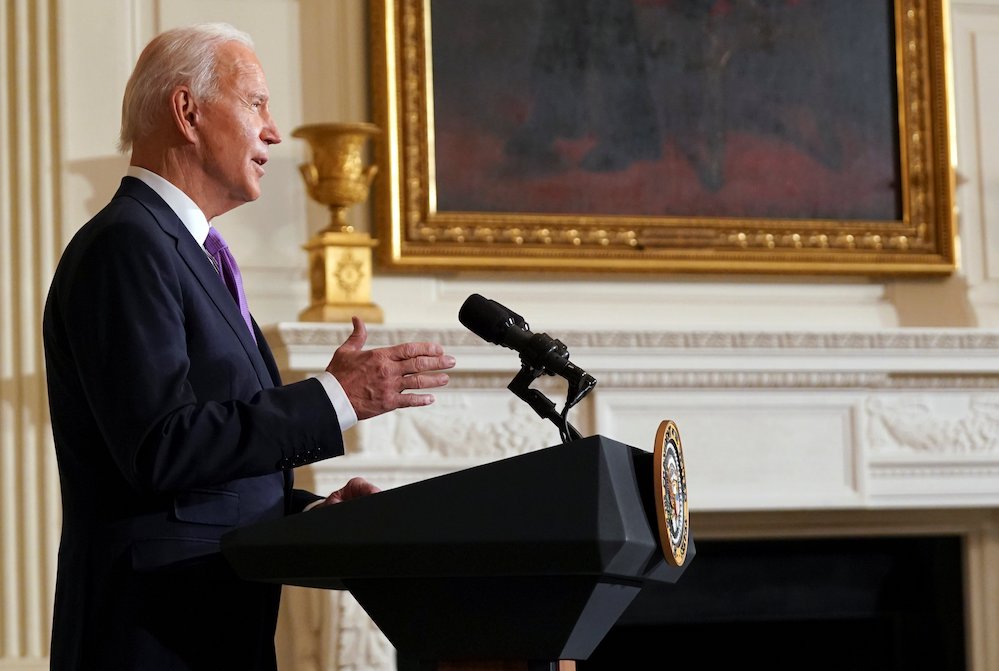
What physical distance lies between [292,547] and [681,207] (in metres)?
2.91

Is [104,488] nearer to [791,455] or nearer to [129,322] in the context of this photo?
[129,322]

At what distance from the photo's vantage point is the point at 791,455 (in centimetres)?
390

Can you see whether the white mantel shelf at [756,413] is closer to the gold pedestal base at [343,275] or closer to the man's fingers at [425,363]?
the gold pedestal base at [343,275]

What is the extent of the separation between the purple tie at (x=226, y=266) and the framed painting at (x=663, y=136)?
202 cm

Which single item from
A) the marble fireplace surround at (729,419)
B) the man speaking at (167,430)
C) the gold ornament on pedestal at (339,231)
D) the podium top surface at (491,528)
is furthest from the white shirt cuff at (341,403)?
the gold ornament on pedestal at (339,231)

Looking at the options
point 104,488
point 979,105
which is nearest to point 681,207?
point 979,105

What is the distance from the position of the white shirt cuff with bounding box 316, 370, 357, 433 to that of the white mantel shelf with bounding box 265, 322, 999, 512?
6.50 feet

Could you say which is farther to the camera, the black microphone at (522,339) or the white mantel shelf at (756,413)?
the white mantel shelf at (756,413)

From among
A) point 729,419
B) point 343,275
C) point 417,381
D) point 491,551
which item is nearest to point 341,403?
point 417,381

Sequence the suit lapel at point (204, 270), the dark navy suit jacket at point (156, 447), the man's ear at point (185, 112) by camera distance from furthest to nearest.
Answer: the man's ear at point (185, 112) → the suit lapel at point (204, 270) → the dark navy suit jacket at point (156, 447)

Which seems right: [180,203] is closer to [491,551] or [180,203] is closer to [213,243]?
[213,243]

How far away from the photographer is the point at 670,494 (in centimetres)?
145

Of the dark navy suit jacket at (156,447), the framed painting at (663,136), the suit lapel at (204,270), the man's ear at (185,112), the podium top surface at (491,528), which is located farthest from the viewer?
the framed painting at (663,136)

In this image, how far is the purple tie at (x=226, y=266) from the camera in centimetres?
183
